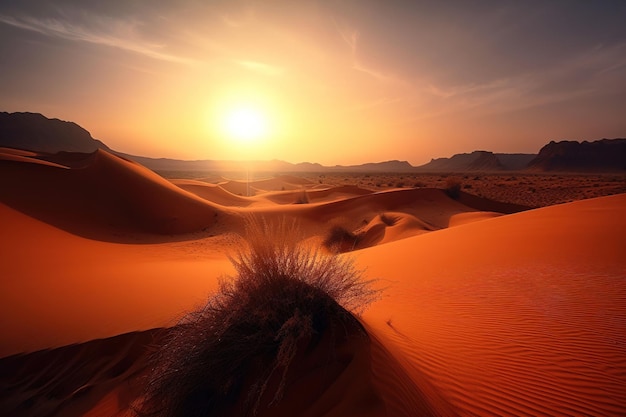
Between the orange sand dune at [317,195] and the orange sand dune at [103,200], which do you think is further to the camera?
the orange sand dune at [317,195]

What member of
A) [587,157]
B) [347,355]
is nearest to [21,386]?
[347,355]

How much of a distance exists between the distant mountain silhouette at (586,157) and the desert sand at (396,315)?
398 feet

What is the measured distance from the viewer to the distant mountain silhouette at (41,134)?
4035 inches

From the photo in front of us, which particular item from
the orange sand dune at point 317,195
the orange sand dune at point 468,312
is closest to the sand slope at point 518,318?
the orange sand dune at point 468,312

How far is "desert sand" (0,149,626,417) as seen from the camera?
287cm

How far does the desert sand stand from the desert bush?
11.0 inches

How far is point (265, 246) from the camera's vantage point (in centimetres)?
352

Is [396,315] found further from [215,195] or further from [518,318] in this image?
[215,195]

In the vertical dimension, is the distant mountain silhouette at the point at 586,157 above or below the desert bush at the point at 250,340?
above

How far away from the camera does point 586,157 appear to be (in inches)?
4144

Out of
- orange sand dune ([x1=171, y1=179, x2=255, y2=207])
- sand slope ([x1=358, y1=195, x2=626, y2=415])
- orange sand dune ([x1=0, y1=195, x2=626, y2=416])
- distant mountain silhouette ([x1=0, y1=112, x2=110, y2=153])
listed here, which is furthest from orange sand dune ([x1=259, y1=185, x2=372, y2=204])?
distant mountain silhouette ([x1=0, y1=112, x2=110, y2=153])

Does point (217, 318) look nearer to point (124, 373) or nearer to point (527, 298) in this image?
point (124, 373)

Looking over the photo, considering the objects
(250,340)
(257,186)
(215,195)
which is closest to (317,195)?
(215,195)

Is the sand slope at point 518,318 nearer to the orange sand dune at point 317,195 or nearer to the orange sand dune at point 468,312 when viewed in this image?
the orange sand dune at point 468,312
